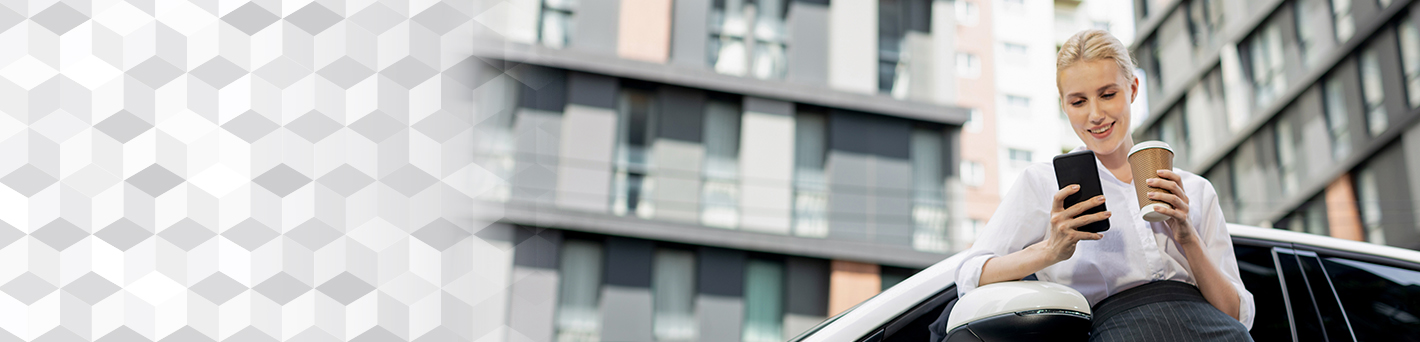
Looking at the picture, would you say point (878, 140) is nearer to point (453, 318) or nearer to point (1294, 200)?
point (1294, 200)

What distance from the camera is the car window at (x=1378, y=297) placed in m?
1.81

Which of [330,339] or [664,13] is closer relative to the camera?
[330,339]

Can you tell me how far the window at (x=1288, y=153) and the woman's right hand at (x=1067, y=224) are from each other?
16951mm

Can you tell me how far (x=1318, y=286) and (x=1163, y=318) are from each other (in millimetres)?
768

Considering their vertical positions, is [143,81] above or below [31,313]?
above

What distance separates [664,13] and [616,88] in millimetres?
1408

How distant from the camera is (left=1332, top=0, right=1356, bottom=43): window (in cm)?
1405

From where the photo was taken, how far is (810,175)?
13.1 metres

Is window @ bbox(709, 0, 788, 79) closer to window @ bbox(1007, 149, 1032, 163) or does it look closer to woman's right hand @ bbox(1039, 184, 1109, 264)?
woman's right hand @ bbox(1039, 184, 1109, 264)

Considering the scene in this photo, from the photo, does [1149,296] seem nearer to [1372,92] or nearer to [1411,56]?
[1411,56]

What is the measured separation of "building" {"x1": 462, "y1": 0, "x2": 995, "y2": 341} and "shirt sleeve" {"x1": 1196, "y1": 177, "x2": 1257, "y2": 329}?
9878 mm

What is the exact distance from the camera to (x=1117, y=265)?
4.59 feet

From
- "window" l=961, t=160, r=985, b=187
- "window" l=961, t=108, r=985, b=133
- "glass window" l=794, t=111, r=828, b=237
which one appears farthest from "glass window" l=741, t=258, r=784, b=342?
"window" l=961, t=108, r=985, b=133

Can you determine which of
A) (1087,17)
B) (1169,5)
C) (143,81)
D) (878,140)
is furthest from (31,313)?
(1087,17)
